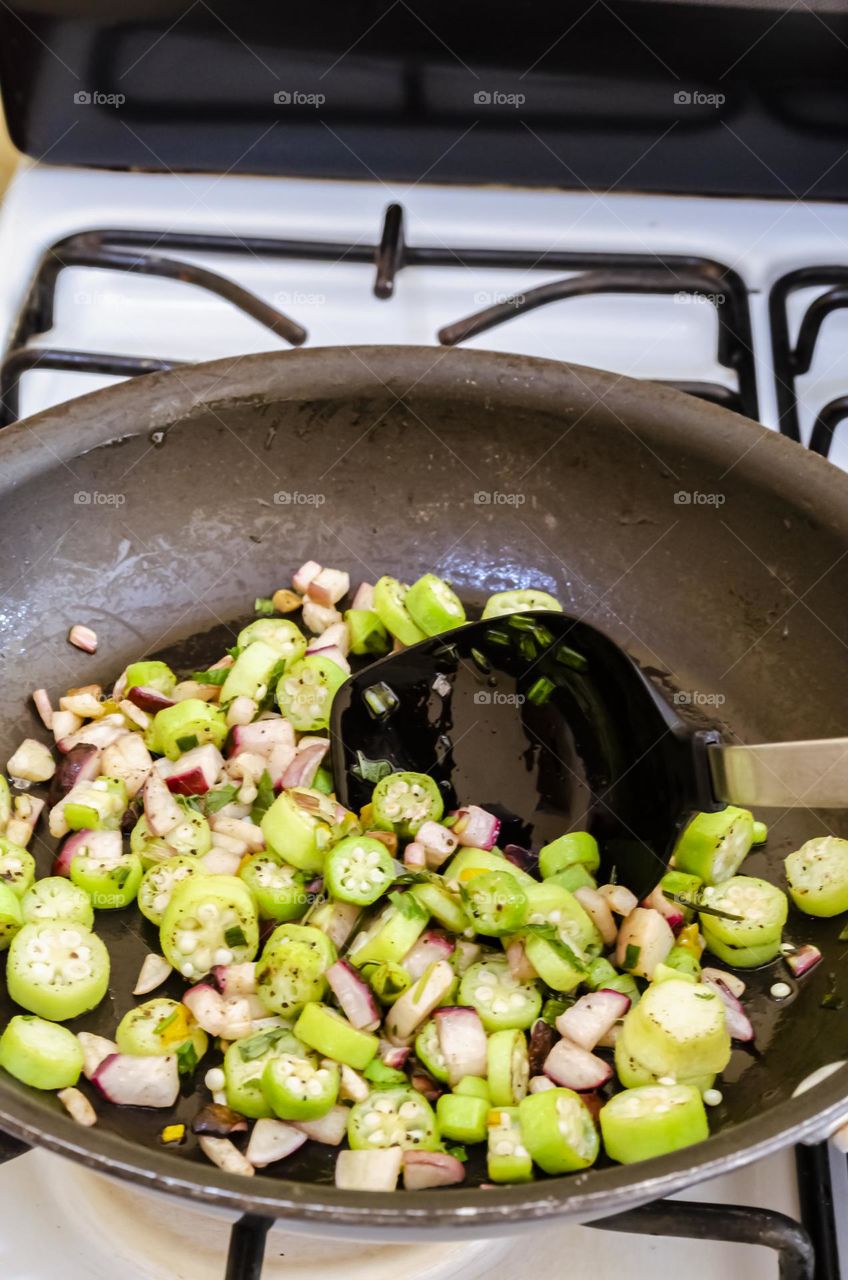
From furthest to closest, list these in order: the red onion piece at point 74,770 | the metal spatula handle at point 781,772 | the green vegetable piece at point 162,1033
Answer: the red onion piece at point 74,770
the green vegetable piece at point 162,1033
the metal spatula handle at point 781,772

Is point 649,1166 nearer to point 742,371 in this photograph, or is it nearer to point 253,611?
point 253,611

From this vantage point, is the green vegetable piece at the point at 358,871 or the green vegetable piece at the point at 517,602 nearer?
the green vegetable piece at the point at 358,871

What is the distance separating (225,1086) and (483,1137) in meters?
0.21

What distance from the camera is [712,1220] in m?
0.90

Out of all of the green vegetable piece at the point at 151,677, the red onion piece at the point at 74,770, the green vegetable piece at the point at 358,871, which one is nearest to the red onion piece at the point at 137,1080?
the green vegetable piece at the point at 358,871

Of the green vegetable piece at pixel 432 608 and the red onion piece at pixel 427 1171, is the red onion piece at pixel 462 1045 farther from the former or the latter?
the green vegetable piece at pixel 432 608

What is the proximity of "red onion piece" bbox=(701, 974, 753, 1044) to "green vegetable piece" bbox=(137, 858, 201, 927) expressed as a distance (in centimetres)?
48

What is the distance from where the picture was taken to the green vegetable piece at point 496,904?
3.56ft

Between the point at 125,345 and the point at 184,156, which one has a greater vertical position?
the point at 184,156

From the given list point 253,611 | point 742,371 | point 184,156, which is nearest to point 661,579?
point 742,371

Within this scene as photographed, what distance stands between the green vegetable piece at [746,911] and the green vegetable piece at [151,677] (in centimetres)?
58

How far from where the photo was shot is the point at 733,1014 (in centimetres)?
108

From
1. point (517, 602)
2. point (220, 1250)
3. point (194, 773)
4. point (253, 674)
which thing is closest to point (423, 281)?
point (517, 602)

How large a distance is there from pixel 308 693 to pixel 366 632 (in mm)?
118
